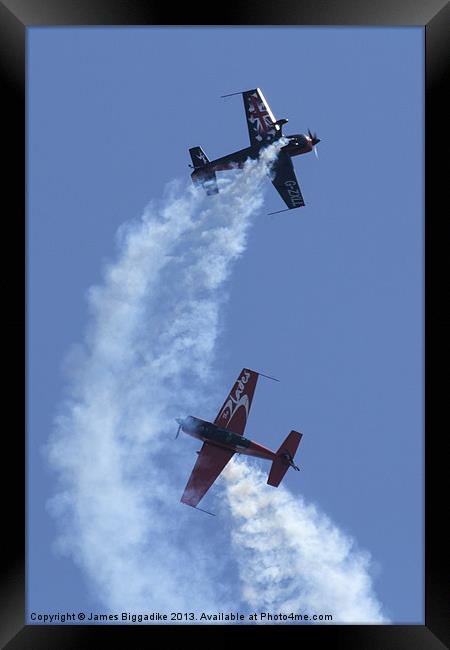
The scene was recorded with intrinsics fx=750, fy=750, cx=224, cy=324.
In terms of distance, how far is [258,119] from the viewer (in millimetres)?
42500

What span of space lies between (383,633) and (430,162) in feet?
58.2

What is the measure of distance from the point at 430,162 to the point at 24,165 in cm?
1550

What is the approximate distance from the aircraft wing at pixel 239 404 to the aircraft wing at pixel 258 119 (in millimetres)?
13169

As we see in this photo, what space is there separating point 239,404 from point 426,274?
17334mm

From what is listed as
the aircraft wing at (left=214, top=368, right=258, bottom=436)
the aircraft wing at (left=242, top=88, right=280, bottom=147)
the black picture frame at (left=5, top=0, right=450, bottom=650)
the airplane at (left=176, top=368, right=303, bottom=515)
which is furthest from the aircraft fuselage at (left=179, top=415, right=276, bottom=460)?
the aircraft wing at (left=242, top=88, right=280, bottom=147)

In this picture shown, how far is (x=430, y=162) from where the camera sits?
93.1 ft

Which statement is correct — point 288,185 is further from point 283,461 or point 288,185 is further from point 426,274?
point 426,274

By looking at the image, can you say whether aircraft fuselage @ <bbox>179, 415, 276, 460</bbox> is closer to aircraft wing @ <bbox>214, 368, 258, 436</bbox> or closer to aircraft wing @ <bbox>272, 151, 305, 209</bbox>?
aircraft wing @ <bbox>214, 368, 258, 436</bbox>

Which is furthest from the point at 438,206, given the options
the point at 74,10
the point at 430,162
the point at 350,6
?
the point at 74,10

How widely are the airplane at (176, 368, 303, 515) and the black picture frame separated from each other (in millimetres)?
12440

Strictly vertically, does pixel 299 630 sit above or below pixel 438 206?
below

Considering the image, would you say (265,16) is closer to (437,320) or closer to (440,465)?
(437,320)

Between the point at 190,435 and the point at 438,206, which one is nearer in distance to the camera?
the point at 438,206

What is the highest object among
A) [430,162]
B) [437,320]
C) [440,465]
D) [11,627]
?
[430,162]
